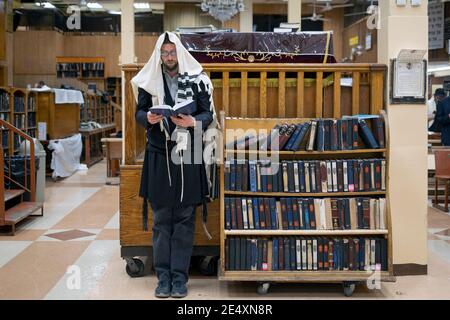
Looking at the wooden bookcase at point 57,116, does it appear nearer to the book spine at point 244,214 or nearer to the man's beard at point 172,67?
the man's beard at point 172,67

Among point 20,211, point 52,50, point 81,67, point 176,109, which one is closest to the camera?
point 176,109

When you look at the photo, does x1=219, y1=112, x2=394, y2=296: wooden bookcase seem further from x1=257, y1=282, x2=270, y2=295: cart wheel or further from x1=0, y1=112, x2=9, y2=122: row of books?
x1=0, y1=112, x2=9, y2=122: row of books

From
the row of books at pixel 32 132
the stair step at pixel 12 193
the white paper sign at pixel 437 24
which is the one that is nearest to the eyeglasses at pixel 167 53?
the stair step at pixel 12 193

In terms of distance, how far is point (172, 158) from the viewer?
11.9 feet

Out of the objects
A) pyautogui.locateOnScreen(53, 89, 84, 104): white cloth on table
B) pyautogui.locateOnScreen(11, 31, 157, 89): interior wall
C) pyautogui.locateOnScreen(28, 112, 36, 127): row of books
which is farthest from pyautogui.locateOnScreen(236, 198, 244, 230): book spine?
pyautogui.locateOnScreen(11, 31, 157, 89): interior wall

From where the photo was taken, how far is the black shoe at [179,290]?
3634mm

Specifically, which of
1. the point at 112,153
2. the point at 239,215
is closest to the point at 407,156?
the point at 239,215

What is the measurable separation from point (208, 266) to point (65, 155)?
22.6ft

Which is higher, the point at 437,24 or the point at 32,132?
the point at 437,24

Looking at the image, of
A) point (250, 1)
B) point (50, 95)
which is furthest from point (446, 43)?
point (50, 95)

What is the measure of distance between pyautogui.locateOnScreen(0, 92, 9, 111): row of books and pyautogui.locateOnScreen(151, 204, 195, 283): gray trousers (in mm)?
6468

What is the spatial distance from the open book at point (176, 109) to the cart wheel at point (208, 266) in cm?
119

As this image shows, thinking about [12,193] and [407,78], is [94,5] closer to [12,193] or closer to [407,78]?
[12,193]

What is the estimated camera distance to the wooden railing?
4.09 m
